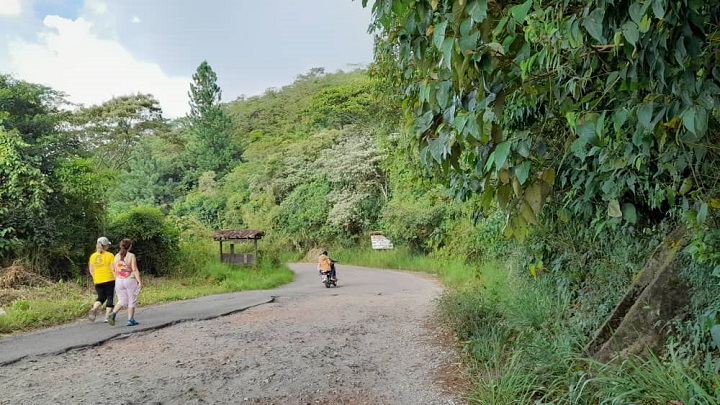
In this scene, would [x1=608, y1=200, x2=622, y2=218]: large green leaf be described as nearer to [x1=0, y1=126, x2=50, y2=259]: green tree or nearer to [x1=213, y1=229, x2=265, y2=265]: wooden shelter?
[x1=0, y1=126, x2=50, y2=259]: green tree

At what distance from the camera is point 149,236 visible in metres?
13.8

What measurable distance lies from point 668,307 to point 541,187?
2607 mm

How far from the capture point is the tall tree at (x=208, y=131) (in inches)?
1608

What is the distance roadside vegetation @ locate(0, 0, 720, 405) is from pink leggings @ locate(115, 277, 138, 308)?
1.31 meters

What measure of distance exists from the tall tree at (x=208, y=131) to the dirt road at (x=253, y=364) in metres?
33.6

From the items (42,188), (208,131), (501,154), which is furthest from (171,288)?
(208,131)

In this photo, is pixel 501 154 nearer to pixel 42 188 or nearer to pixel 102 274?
pixel 102 274

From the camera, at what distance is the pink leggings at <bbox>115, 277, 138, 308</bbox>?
7.64 metres

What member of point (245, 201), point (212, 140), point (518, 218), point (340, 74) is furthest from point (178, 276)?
point (340, 74)

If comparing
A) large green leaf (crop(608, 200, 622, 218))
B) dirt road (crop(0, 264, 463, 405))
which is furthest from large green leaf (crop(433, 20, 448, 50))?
dirt road (crop(0, 264, 463, 405))

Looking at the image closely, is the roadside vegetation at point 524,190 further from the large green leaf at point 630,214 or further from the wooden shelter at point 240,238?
the wooden shelter at point 240,238

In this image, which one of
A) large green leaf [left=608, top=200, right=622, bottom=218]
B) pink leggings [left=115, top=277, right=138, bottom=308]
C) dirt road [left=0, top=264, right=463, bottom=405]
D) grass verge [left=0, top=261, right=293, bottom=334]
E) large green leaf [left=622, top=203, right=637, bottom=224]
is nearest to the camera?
large green leaf [left=608, top=200, right=622, bottom=218]

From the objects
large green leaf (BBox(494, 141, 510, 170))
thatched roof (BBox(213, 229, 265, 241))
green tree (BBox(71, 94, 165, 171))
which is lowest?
thatched roof (BBox(213, 229, 265, 241))

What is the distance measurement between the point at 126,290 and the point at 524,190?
747 cm
